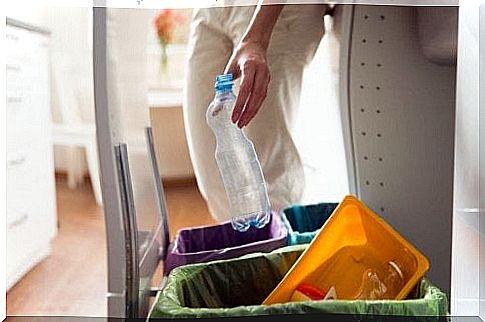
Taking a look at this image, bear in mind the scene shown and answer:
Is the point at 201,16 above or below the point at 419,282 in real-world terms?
above

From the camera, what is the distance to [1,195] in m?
0.88

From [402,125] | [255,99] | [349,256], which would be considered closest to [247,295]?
[349,256]

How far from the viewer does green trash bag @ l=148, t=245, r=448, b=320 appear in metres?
0.77

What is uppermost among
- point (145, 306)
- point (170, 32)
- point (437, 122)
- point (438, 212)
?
point (170, 32)

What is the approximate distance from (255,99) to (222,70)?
0.19 ft

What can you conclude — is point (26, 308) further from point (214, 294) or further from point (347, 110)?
point (347, 110)

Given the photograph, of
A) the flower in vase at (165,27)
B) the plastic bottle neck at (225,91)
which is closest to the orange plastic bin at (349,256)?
the plastic bottle neck at (225,91)

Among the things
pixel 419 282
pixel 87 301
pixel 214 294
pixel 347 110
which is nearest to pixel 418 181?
pixel 347 110

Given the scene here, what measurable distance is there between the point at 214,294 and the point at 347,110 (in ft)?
1.32

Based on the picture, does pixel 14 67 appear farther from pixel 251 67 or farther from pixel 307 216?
pixel 307 216

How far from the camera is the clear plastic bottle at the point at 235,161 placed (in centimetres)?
91

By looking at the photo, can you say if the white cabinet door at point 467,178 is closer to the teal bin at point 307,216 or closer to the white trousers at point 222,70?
the white trousers at point 222,70

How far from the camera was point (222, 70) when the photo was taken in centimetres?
92

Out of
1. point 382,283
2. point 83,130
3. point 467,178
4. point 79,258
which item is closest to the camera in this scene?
point 467,178
